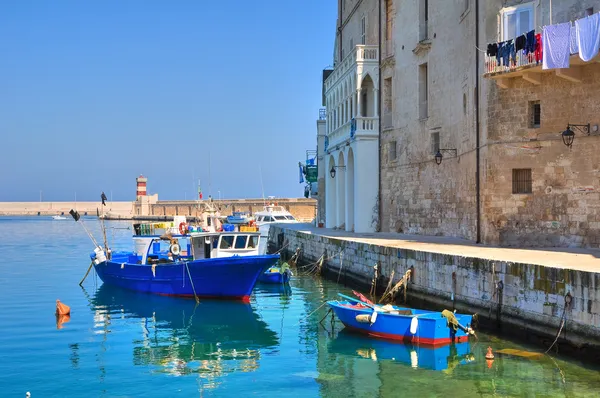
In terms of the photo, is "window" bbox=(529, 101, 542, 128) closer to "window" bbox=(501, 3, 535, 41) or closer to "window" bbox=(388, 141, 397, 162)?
"window" bbox=(501, 3, 535, 41)

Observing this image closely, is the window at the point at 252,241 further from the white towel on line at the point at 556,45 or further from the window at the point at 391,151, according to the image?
the white towel on line at the point at 556,45

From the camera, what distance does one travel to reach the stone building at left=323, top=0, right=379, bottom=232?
3281cm

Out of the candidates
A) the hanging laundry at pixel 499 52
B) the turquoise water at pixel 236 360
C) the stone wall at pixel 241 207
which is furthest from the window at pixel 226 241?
the stone wall at pixel 241 207

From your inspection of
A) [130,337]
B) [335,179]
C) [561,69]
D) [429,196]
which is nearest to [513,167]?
[561,69]

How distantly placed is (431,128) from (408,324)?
44.4ft

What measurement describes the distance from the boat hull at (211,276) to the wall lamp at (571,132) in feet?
31.9

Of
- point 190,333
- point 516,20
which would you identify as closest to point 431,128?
point 516,20

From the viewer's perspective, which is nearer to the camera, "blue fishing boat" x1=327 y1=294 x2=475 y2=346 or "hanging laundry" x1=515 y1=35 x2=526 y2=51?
"blue fishing boat" x1=327 y1=294 x2=475 y2=346

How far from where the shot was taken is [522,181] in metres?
21.6

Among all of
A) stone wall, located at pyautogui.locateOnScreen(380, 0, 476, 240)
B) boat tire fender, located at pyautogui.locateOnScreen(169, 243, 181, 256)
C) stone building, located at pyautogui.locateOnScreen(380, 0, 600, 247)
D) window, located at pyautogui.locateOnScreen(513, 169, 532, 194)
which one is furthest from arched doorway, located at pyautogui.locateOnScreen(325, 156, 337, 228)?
window, located at pyautogui.locateOnScreen(513, 169, 532, 194)

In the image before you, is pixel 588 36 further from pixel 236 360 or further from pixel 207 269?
pixel 207 269

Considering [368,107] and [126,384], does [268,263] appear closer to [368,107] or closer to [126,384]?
[126,384]

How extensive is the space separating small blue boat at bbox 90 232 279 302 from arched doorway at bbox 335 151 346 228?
11.8 metres

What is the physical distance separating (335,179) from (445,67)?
42.0 feet
